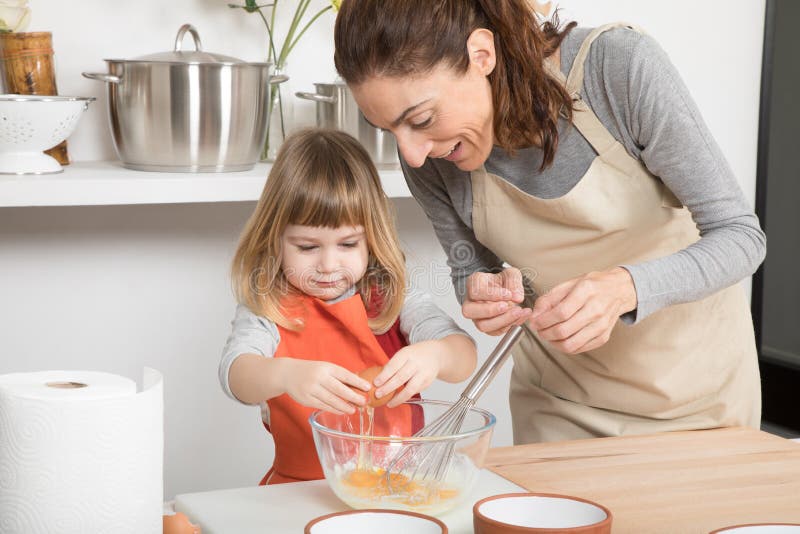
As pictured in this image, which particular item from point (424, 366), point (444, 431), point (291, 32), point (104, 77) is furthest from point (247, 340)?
point (291, 32)

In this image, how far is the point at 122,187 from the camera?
168 cm

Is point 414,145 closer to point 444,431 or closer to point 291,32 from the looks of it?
point 444,431

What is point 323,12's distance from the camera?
2.01 metres

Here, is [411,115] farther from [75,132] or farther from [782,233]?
[782,233]

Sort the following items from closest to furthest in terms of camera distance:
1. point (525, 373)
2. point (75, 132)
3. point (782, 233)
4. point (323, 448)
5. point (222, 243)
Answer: point (323, 448)
point (525, 373)
point (75, 132)
point (222, 243)
point (782, 233)

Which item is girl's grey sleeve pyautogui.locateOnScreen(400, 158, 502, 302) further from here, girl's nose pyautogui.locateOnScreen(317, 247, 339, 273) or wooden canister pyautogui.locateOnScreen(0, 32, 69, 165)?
wooden canister pyautogui.locateOnScreen(0, 32, 69, 165)

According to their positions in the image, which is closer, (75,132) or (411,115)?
(411,115)

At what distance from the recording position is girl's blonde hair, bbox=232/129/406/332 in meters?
1.35

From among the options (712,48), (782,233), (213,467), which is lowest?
(213,467)

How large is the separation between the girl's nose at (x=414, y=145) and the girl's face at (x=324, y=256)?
0.75 feet

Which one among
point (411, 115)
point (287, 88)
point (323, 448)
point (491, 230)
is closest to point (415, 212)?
point (287, 88)

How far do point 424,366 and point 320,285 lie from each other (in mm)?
291

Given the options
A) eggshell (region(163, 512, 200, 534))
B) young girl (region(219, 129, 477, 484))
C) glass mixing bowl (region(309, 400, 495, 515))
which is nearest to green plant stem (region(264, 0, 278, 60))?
young girl (region(219, 129, 477, 484))

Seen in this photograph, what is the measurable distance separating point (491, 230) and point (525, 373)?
259mm
